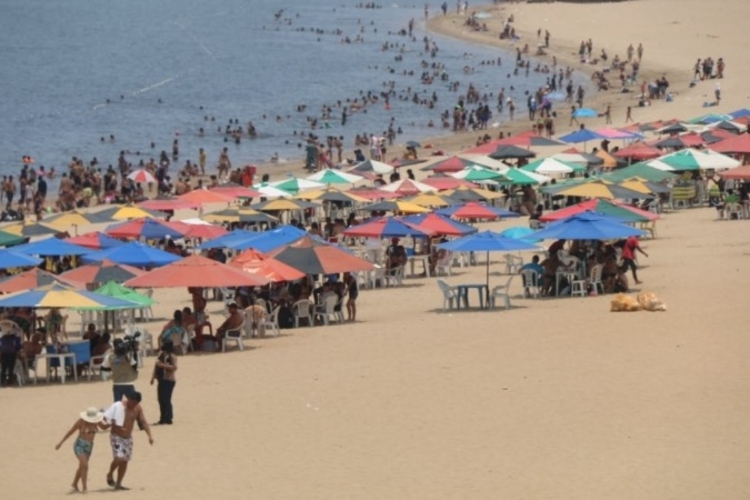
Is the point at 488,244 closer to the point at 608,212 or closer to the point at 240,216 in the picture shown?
the point at 608,212

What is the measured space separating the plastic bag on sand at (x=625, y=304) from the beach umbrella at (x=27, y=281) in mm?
6865

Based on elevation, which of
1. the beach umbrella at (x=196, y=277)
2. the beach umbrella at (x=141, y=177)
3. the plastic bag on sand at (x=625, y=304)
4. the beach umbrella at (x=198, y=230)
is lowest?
the beach umbrella at (x=141, y=177)

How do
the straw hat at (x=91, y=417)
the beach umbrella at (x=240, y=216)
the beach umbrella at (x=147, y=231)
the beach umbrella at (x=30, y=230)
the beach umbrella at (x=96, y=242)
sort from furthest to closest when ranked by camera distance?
1. the beach umbrella at (x=240, y=216)
2. the beach umbrella at (x=147, y=231)
3. the beach umbrella at (x=30, y=230)
4. the beach umbrella at (x=96, y=242)
5. the straw hat at (x=91, y=417)

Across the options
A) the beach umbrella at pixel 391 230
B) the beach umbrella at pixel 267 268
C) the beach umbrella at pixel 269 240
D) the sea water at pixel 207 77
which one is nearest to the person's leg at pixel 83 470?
the beach umbrella at pixel 267 268

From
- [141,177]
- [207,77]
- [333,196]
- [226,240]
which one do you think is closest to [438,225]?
[226,240]

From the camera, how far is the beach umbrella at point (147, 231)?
26.2 metres

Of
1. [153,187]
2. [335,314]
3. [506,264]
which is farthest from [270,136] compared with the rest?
[335,314]

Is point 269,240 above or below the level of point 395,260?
above

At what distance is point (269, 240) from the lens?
2419cm

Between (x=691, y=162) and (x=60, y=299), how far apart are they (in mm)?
17397

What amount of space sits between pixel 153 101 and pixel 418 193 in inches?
1637

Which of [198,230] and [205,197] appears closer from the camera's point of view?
[198,230]

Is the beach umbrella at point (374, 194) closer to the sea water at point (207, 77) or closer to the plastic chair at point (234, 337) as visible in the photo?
the plastic chair at point (234, 337)

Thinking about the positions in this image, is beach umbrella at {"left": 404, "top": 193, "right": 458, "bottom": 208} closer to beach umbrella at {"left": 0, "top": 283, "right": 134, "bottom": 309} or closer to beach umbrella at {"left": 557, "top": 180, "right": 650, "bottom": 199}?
beach umbrella at {"left": 557, "top": 180, "right": 650, "bottom": 199}
